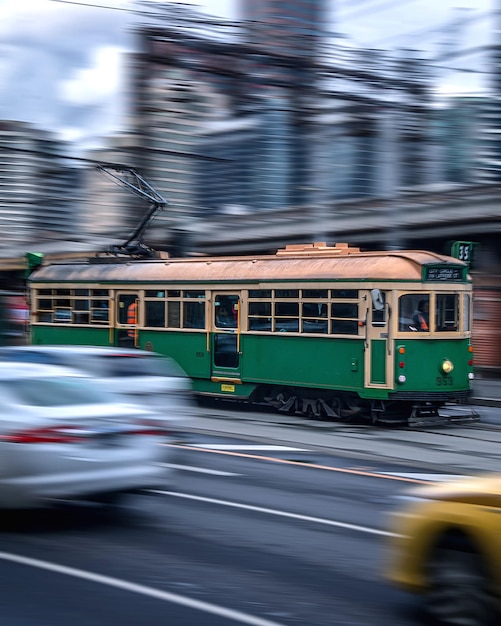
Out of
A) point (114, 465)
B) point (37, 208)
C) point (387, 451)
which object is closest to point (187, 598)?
point (114, 465)

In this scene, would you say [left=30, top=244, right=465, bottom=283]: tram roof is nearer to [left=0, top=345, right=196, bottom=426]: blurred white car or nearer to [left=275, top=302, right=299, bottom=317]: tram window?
[left=275, top=302, right=299, bottom=317]: tram window

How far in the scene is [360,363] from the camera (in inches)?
630

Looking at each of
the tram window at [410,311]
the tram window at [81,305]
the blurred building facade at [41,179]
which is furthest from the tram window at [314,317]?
the blurred building facade at [41,179]

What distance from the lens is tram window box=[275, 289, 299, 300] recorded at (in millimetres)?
16984

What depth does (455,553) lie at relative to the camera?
5207 millimetres

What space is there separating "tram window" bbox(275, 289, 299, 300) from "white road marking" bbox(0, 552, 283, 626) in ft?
34.1

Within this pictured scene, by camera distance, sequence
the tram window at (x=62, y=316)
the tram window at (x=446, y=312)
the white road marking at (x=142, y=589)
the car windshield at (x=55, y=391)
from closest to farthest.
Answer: the white road marking at (x=142, y=589) → the car windshield at (x=55, y=391) → the tram window at (x=446, y=312) → the tram window at (x=62, y=316)

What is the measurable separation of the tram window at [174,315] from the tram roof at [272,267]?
0.48m

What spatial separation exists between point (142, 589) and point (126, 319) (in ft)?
47.0

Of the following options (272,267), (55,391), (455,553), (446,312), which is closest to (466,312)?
(446,312)

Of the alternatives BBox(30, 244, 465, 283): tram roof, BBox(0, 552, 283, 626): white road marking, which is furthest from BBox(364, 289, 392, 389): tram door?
BBox(0, 552, 283, 626): white road marking

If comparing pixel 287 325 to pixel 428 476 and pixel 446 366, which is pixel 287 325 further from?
pixel 428 476

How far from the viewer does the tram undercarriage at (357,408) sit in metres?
16.4

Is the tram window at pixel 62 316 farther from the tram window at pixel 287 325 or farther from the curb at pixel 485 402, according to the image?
the curb at pixel 485 402
